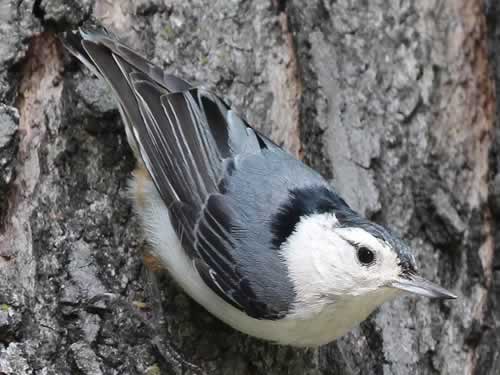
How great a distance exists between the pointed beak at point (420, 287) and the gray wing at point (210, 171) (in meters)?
0.30

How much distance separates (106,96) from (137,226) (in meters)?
0.42

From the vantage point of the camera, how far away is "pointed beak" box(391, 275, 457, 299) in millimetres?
2482

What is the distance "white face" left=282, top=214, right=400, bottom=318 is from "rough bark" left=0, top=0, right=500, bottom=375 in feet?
0.94

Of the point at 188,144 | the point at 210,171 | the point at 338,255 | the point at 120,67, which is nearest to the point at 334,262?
the point at 338,255

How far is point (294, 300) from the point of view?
2.53 m

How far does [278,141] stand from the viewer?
118 inches

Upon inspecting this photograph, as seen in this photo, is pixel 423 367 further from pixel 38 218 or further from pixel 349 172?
pixel 38 218

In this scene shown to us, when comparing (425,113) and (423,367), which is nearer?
(423,367)

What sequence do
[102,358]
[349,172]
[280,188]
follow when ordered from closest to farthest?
[102,358] → [280,188] → [349,172]

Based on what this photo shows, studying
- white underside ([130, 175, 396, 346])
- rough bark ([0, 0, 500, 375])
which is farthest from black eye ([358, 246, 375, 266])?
rough bark ([0, 0, 500, 375])

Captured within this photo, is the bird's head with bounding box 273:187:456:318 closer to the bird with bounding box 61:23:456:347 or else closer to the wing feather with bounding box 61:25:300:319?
the bird with bounding box 61:23:456:347

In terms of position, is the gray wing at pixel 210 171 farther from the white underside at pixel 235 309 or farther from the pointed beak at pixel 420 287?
the pointed beak at pixel 420 287

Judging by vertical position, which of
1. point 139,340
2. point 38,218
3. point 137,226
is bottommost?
point 139,340

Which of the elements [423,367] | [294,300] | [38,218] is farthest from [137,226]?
[423,367]
